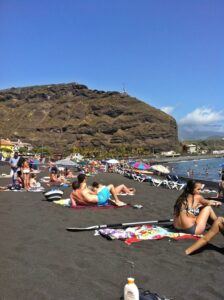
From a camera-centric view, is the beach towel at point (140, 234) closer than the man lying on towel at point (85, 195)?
Yes

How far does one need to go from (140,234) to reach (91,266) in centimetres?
189

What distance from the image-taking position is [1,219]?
930cm

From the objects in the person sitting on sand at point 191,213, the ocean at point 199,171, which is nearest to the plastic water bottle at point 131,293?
the person sitting on sand at point 191,213

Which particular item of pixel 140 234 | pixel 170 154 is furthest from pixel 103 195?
pixel 170 154

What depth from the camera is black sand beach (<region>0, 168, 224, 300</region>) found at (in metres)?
4.78

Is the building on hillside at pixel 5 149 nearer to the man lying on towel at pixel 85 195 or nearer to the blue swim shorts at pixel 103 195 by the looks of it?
the man lying on towel at pixel 85 195

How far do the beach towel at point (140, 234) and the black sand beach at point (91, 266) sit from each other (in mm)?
145

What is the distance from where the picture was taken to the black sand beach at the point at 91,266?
4.78 meters

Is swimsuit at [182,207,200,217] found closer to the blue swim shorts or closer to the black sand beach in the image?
the black sand beach

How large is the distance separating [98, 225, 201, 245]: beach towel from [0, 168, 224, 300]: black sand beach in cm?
14

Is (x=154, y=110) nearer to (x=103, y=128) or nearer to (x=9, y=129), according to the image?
(x=103, y=128)

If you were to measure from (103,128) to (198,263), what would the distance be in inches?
6865

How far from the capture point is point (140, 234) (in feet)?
24.4

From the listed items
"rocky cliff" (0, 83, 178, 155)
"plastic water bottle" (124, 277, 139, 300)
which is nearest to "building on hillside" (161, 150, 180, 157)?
"rocky cliff" (0, 83, 178, 155)
